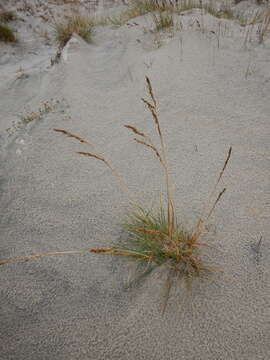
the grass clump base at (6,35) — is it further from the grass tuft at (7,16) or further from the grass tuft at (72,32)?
the grass tuft at (72,32)

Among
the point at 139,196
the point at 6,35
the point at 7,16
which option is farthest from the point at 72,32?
the point at 139,196

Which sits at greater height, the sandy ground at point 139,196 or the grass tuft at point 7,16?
the grass tuft at point 7,16

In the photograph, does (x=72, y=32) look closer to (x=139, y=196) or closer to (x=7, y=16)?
(x=7, y=16)

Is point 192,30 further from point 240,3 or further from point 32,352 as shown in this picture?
point 32,352

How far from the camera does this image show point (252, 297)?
97 centimetres

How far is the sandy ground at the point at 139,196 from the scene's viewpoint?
944 millimetres

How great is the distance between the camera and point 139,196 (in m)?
1.46

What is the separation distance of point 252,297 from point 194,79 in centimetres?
178

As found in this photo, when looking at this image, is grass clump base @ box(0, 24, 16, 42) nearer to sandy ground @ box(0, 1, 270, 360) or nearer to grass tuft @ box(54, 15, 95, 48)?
grass tuft @ box(54, 15, 95, 48)

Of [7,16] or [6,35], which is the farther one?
[7,16]

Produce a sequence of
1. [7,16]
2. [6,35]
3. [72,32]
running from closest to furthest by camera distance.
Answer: [72,32] → [6,35] → [7,16]

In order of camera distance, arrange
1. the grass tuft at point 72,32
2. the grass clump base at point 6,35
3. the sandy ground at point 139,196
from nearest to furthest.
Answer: the sandy ground at point 139,196
the grass tuft at point 72,32
the grass clump base at point 6,35

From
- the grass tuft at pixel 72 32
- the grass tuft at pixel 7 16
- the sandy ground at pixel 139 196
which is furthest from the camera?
the grass tuft at pixel 7 16

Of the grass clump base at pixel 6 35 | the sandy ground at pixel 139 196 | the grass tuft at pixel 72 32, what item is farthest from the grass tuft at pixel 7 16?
the sandy ground at pixel 139 196
